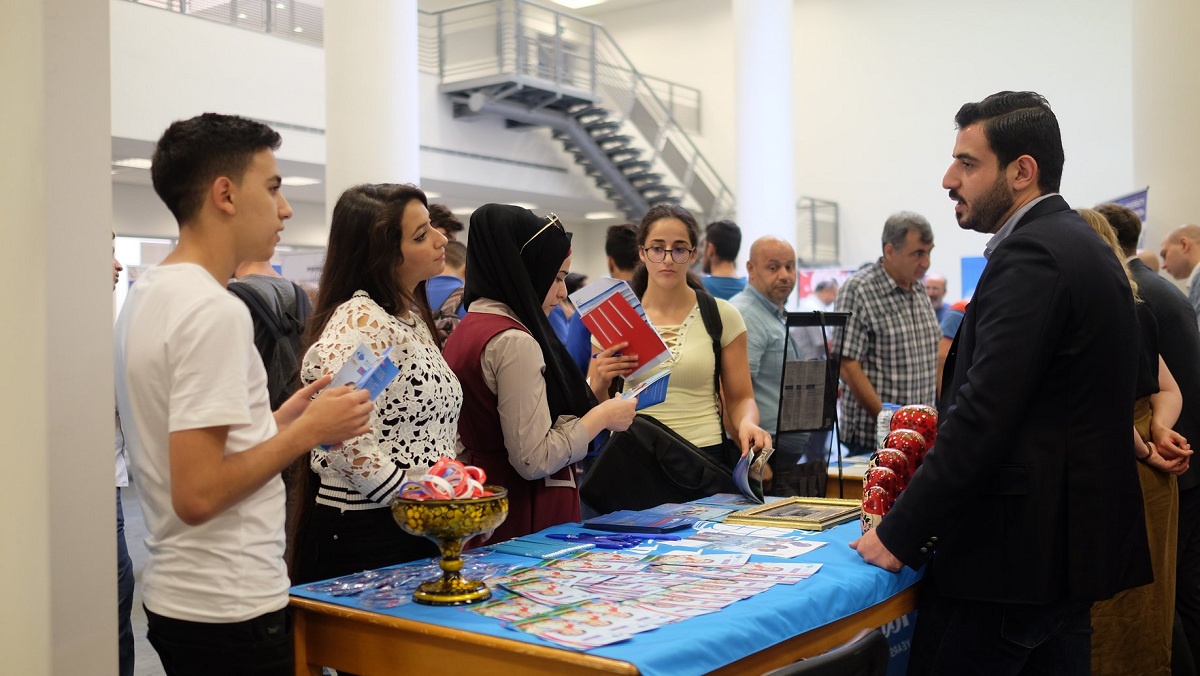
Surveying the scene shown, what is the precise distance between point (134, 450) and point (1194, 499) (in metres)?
3.58

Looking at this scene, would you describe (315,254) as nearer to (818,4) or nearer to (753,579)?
(753,579)

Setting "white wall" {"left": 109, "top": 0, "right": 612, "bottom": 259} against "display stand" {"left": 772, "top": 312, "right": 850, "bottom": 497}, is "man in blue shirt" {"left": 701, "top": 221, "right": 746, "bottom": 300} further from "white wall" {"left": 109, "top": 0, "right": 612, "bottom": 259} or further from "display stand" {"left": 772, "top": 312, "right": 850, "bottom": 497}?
"white wall" {"left": 109, "top": 0, "right": 612, "bottom": 259}

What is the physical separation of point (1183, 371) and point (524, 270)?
94.8 inches

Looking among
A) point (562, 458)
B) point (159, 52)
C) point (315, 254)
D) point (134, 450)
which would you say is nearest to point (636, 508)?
point (562, 458)

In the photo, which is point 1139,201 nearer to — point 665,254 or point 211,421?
point 665,254

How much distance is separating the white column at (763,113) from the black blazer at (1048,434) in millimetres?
9084

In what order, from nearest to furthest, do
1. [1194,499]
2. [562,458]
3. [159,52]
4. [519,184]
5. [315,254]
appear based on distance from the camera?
[562,458] < [1194,499] < [315,254] < [159,52] < [519,184]

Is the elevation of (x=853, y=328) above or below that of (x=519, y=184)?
below

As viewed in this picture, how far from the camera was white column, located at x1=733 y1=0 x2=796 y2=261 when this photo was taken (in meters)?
11.3

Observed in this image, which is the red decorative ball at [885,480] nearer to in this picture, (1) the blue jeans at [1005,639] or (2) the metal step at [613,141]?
(1) the blue jeans at [1005,639]

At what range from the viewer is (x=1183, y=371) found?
3.68 metres

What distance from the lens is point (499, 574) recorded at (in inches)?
88.6

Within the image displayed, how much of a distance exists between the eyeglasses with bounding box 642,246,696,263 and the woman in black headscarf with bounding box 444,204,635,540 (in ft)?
3.23

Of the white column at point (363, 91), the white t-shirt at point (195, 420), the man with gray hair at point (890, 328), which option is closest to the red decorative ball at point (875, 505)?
the white t-shirt at point (195, 420)
